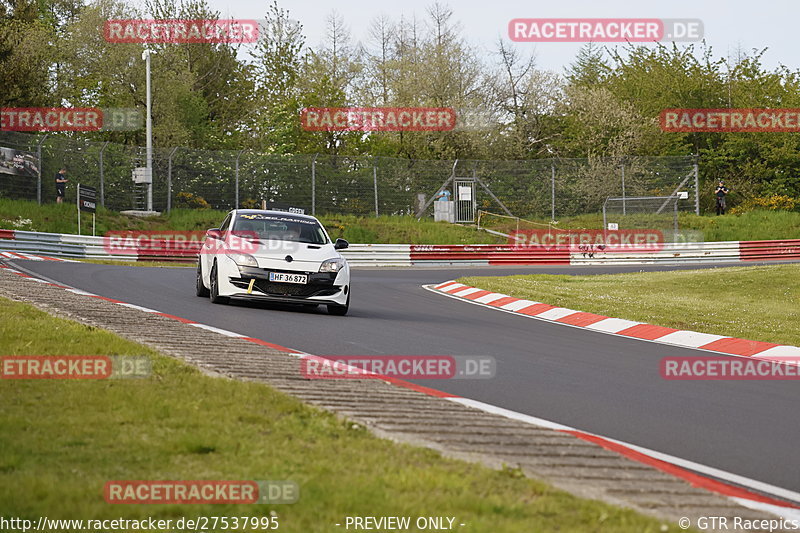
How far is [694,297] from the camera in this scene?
21.1 meters

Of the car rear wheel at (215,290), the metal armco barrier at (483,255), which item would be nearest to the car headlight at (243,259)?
the car rear wheel at (215,290)

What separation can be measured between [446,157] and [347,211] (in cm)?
1510

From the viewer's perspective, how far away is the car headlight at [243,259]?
1423 centimetres

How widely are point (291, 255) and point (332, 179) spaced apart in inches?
971

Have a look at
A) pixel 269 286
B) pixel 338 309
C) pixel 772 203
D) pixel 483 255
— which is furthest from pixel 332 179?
pixel 772 203

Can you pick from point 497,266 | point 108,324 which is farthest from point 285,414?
point 497,266

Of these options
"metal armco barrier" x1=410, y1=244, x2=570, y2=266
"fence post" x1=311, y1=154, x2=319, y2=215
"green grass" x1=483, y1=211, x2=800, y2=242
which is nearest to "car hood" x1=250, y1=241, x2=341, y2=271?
"metal armco barrier" x1=410, y1=244, x2=570, y2=266

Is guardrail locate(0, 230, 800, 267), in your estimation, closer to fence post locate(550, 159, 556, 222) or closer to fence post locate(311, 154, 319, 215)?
fence post locate(311, 154, 319, 215)

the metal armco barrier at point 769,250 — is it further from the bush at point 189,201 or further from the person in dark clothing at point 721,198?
the bush at point 189,201

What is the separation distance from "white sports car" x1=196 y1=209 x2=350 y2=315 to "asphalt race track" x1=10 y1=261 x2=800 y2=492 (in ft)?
0.93

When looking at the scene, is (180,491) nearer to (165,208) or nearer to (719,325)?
(719,325)

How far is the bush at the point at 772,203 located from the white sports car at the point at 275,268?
40.7m

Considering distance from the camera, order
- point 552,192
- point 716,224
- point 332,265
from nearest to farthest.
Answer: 1. point 332,265
2. point 552,192
3. point 716,224

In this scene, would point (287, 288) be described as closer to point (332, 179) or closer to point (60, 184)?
point (60, 184)
